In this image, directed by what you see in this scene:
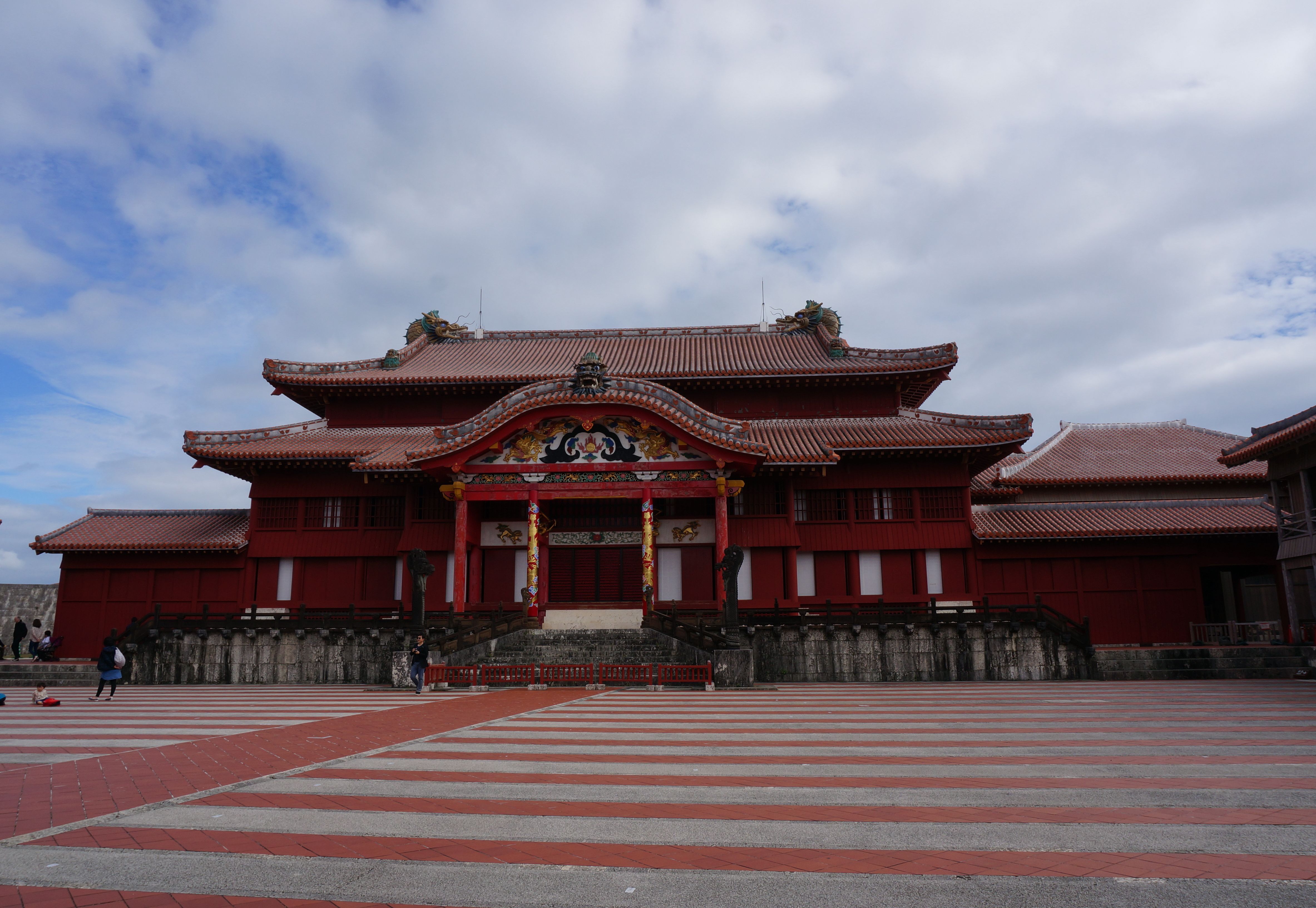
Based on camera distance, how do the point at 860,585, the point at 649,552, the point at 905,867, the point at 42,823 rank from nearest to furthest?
the point at 905,867 → the point at 42,823 → the point at 649,552 → the point at 860,585

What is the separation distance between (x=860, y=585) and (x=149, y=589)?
2431cm

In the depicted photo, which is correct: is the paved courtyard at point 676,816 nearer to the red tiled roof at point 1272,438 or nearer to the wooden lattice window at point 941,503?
→ the red tiled roof at point 1272,438

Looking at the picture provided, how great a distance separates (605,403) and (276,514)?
12672mm

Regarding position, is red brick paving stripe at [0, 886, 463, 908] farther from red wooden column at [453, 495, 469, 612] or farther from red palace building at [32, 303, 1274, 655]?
red palace building at [32, 303, 1274, 655]

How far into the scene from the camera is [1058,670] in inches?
897

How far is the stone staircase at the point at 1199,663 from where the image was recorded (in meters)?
21.3

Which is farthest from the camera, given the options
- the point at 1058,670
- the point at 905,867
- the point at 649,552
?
the point at 649,552

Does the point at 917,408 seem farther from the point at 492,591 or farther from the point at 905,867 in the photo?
the point at 905,867

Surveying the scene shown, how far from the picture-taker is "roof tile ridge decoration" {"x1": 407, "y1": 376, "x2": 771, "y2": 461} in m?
24.4

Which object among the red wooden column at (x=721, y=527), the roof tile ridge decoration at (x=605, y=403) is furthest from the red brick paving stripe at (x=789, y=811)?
the roof tile ridge decoration at (x=605, y=403)

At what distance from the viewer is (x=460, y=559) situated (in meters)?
24.9

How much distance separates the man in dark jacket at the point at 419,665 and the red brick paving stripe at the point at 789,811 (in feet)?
39.9

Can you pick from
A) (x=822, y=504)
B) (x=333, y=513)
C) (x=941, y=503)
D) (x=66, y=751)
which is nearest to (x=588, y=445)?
(x=822, y=504)

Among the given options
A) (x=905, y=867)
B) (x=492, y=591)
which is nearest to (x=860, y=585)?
(x=492, y=591)
